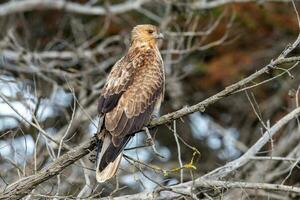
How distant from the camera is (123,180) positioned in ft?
34.1

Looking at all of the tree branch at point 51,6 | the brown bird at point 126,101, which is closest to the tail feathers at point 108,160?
the brown bird at point 126,101

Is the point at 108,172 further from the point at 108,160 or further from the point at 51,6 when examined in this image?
the point at 51,6

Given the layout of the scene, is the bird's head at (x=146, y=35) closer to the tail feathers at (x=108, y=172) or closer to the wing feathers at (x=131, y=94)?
the wing feathers at (x=131, y=94)

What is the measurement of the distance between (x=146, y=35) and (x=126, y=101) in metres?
1.23

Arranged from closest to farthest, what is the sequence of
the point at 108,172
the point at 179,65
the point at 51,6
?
the point at 108,172 → the point at 179,65 → the point at 51,6

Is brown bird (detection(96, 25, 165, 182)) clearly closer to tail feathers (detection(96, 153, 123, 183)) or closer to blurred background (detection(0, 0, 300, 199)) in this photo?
tail feathers (detection(96, 153, 123, 183))

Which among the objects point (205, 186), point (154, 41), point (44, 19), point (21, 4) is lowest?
point (205, 186)

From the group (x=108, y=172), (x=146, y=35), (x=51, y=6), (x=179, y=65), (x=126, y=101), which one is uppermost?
(x=51, y=6)

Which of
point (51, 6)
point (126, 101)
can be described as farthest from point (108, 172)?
point (51, 6)

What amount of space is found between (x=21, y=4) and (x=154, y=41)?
169 inches

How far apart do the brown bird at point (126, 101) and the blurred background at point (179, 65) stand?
1283mm

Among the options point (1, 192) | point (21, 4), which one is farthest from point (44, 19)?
point (1, 192)

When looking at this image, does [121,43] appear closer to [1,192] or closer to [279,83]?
[279,83]

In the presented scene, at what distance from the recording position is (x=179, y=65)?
10305 millimetres
